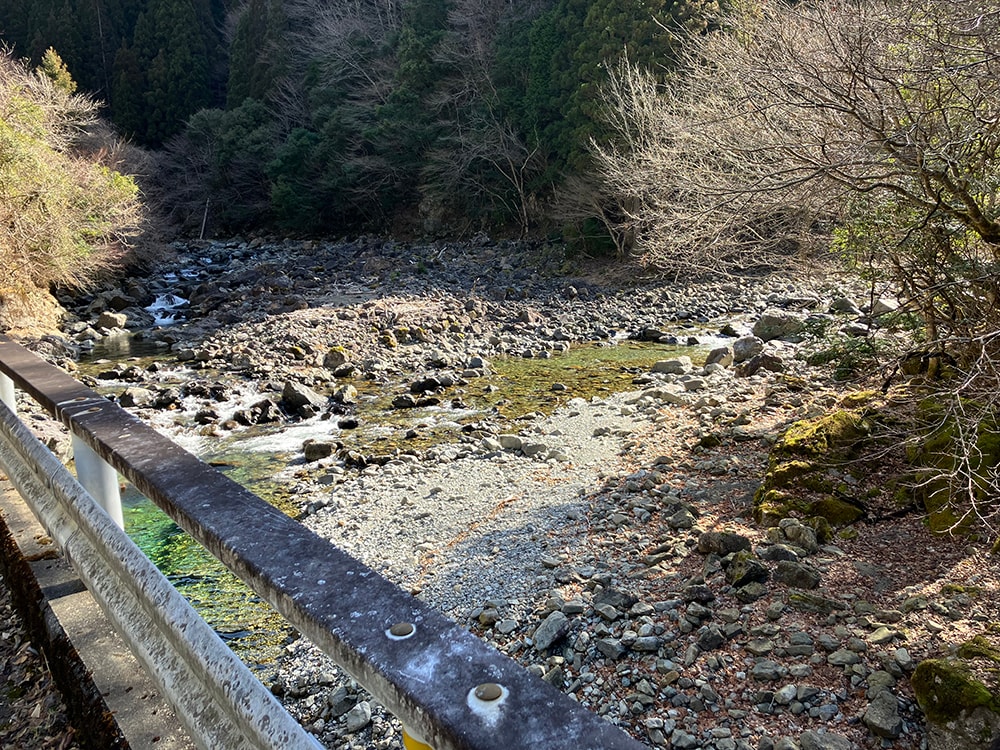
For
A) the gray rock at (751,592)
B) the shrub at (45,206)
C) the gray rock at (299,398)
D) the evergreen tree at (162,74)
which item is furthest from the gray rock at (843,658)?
the evergreen tree at (162,74)

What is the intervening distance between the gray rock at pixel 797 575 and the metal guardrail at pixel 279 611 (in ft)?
13.1

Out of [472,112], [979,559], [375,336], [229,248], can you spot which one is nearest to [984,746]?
[979,559]

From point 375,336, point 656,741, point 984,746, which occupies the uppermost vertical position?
point 984,746

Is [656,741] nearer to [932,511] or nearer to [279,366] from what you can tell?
[932,511]

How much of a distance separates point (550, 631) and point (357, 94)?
34231mm

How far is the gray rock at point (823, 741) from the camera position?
11.0ft

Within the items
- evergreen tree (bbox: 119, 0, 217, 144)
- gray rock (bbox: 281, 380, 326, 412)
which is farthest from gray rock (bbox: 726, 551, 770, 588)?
evergreen tree (bbox: 119, 0, 217, 144)

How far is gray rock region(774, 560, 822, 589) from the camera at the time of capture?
468 centimetres

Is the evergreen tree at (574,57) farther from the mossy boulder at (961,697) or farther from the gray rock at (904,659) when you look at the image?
the mossy boulder at (961,697)

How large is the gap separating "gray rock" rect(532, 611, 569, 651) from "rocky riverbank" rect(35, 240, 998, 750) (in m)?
0.02

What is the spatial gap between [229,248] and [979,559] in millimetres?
33255

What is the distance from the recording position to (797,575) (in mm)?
4699

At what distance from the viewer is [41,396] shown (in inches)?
105

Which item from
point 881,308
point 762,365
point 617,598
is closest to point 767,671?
point 617,598
